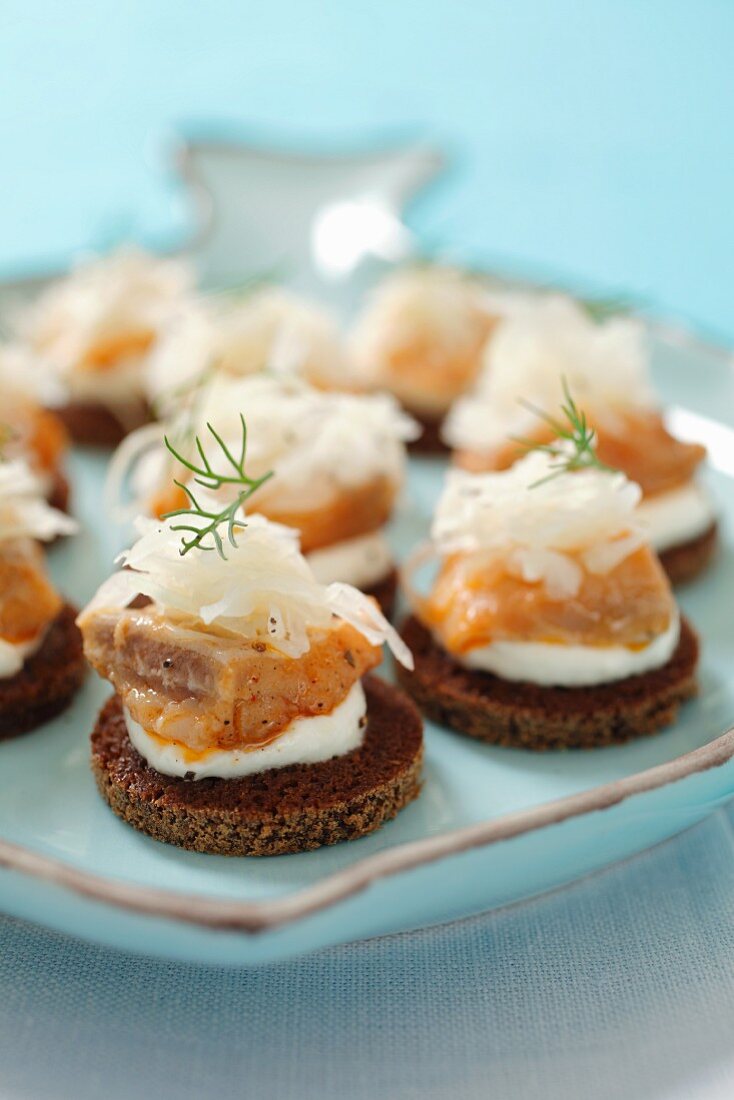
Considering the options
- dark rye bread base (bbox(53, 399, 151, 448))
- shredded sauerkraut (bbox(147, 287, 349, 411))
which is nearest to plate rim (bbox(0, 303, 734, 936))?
shredded sauerkraut (bbox(147, 287, 349, 411))

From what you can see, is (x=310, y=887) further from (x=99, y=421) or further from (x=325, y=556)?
(x=99, y=421)

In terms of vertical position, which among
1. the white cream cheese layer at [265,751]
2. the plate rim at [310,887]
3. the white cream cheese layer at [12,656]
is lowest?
the white cream cheese layer at [12,656]

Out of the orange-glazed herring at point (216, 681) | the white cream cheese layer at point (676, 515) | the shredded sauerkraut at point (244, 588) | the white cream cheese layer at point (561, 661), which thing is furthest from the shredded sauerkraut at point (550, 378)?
the orange-glazed herring at point (216, 681)

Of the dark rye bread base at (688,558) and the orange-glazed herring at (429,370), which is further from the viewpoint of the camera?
the orange-glazed herring at (429,370)

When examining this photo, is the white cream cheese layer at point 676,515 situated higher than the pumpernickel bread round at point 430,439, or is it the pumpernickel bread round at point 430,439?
the white cream cheese layer at point 676,515

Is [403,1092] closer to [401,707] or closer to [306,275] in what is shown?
[401,707]

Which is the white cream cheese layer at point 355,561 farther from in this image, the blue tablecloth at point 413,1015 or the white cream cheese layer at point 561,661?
the blue tablecloth at point 413,1015
